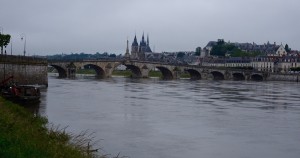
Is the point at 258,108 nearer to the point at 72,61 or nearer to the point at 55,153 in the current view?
the point at 55,153

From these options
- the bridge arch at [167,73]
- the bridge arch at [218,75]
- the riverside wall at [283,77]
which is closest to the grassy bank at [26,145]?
the bridge arch at [167,73]

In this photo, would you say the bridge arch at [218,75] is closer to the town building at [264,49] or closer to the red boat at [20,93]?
the town building at [264,49]

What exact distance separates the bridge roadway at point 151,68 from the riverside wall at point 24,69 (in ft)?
110

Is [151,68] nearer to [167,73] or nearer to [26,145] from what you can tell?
[167,73]

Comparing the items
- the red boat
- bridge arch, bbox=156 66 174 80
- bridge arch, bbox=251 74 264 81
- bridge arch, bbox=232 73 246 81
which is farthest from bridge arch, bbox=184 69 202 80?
the red boat

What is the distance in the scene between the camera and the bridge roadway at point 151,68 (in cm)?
9088

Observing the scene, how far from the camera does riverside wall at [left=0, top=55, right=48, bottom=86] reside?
42.1m

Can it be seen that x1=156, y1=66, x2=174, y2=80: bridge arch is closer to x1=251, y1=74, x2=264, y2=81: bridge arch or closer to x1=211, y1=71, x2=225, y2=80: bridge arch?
x1=211, y1=71, x2=225, y2=80: bridge arch

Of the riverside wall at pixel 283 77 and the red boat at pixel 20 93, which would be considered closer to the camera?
the red boat at pixel 20 93

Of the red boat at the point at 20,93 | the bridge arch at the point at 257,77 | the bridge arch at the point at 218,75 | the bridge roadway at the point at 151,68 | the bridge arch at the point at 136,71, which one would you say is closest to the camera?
the red boat at the point at 20,93

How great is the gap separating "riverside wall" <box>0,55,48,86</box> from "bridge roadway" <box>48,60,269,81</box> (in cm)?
3347

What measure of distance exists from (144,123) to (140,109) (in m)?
7.04

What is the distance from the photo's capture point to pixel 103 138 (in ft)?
59.0

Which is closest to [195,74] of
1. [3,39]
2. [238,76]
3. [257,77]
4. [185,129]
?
[238,76]
